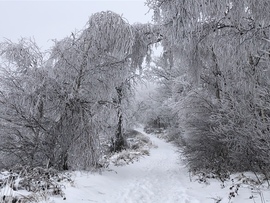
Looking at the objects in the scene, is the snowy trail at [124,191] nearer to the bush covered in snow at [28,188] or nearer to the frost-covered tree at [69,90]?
the bush covered in snow at [28,188]

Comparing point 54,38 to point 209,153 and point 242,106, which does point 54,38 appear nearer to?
point 242,106

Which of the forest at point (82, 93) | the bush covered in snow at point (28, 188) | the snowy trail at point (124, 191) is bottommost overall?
the snowy trail at point (124, 191)

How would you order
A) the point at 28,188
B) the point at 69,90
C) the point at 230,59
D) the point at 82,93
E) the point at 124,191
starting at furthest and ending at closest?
the point at 82,93 < the point at 69,90 < the point at 124,191 < the point at 230,59 < the point at 28,188

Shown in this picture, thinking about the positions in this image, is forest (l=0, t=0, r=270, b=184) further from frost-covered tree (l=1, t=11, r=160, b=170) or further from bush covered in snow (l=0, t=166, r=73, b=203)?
bush covered in snow (l=0, t=166, r=73, b=203)

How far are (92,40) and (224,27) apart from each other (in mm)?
3062

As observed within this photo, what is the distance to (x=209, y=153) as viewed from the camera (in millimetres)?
7668

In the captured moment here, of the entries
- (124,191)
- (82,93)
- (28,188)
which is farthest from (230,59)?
(28,188)

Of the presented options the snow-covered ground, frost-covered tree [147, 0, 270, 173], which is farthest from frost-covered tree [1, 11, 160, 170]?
frost-covered tree [147, 0, 270, 173]

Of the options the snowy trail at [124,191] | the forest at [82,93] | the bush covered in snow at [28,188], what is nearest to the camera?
the bush covered in snow at [28,188]

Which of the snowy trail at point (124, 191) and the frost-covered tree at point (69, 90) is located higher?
the frost-covered tree at point (69, 90)

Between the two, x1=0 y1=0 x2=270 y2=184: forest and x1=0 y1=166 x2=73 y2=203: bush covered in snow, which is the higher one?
x1=0 y1=0 x2=270 y2=184: forest

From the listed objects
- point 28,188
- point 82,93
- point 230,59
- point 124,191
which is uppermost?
point 230,59

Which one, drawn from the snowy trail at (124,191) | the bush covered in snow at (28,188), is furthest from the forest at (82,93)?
the bush covered in snow at (28,188)

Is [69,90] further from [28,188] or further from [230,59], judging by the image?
[230,59]
